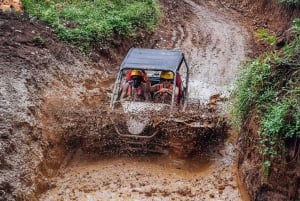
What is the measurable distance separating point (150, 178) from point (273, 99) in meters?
2.78

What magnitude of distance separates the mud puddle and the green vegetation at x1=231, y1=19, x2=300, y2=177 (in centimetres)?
116

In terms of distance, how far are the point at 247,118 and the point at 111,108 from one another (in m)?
2.66

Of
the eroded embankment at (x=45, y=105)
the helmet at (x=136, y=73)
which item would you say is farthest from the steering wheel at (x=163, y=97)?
the eroded embankment at (x=45, y=105)

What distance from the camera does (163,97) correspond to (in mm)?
9914

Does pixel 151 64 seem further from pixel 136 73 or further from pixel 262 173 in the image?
pixel 262 173

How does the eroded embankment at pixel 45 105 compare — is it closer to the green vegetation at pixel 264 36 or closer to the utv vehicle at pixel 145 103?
the utv vehicle at pixel 145 103

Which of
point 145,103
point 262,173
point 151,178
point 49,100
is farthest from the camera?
point 49,100

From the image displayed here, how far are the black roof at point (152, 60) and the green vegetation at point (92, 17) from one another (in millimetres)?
3130

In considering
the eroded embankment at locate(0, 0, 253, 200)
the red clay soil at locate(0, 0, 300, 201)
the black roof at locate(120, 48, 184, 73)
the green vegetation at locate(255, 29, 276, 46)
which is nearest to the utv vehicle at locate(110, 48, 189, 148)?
the black roof at locate(120, 48, 184, 73)

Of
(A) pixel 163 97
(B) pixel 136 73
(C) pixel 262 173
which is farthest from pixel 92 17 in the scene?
(C) pixel 262 173

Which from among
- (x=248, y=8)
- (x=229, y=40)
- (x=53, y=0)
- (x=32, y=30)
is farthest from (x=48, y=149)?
(x=248, y=8)

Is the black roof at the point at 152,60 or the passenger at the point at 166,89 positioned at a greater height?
the black roof at the point at 152,60

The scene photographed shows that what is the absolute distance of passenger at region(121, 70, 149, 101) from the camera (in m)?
10.0

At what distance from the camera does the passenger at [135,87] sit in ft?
32.8
